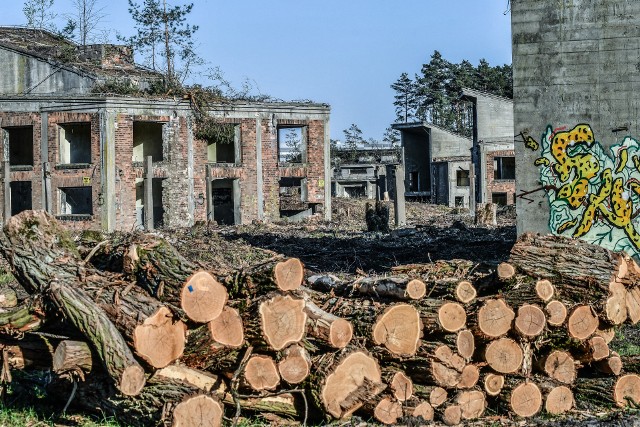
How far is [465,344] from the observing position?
7.29 m

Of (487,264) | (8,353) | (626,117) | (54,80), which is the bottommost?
(8,353)

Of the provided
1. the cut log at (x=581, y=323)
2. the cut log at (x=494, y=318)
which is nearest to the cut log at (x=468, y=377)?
the cut log at (x=494, y=318)

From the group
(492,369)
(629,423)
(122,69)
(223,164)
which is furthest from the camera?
(122,69)

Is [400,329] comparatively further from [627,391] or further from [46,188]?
[46,188]

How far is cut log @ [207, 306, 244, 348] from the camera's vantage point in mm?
6766

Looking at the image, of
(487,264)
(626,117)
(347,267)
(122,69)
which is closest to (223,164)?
(122,69)

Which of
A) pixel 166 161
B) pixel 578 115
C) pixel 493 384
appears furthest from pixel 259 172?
pixel 493 384

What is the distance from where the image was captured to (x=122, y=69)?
40.8 metres

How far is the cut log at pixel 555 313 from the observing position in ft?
24.7

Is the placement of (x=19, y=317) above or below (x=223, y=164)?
below

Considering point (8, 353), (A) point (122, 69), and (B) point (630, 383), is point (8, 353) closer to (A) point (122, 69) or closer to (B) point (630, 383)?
(B) point (630, 383)

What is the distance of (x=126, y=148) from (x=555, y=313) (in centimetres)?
2978

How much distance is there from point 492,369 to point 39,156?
31809 mm

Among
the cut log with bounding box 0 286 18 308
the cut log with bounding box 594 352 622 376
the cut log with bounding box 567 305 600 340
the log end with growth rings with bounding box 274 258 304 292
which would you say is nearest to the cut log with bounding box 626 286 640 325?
the cut log with bounding box 594 352 622 376
